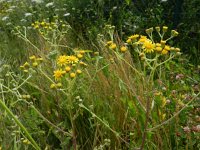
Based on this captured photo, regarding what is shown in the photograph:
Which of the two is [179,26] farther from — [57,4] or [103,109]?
[103,109]

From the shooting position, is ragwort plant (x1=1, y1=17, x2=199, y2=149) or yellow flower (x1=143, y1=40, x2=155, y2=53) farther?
ragwort plant (x1=1, y1=17, x2=199, y2=149)

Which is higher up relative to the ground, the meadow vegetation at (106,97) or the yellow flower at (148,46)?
the yellow flower at (148,46)

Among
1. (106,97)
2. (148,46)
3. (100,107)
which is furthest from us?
(106,97)

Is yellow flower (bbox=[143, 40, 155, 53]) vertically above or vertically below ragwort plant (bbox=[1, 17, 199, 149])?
above

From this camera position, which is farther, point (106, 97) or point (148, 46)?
point (106, 97)

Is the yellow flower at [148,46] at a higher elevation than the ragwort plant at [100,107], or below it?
higher

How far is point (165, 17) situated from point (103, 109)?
229 centimetres

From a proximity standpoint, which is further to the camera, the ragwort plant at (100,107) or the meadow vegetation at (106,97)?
the ragwort plant at (100,107)

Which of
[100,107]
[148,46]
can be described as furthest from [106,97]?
[148,46]

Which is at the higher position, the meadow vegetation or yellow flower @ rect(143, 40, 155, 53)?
yellow flower @ rect(143, 40, 155, 53)

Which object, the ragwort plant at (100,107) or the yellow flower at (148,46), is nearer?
the yellow flower at (148,46)

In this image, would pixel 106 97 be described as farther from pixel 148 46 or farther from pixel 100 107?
pixel 148 46

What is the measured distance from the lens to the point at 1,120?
7.74 feet

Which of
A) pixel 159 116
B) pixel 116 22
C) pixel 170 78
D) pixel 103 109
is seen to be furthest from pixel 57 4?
pixel 159 116
